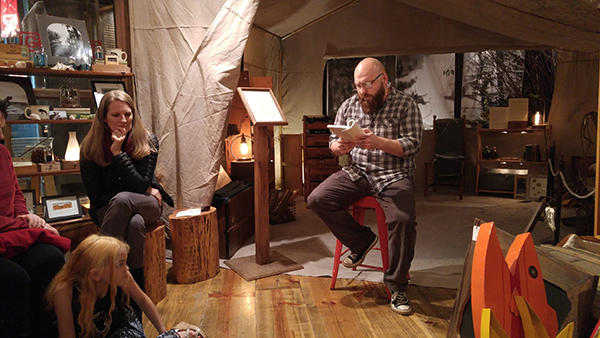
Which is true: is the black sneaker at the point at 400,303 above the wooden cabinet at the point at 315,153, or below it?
below

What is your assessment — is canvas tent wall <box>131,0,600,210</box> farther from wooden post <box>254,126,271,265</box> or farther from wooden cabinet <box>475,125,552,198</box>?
wooden cabinet <box>475,125,552,198</box>

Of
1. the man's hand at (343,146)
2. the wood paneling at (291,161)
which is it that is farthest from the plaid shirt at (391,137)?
the wood paneling at (291,161)

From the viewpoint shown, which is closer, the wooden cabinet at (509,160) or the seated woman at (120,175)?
the seated woman at (120,175)

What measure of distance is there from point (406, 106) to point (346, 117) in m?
0.44

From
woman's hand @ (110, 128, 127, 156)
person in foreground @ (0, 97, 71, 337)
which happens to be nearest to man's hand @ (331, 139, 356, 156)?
woman's hand @ (110, 128, 127, 156)

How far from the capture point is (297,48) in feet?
19.7

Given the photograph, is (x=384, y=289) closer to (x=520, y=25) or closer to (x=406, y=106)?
(x=406, y=106)

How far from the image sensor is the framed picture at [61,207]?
2928mm

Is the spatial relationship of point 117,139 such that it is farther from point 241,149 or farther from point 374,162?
point 241,149

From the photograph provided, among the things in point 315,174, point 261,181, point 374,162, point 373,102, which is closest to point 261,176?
point 261,181

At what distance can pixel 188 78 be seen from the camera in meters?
3.34

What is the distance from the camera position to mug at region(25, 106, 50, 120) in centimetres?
301

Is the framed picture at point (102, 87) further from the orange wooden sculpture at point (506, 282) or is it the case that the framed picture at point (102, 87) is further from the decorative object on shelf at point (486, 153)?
the decorative object on shelf at point (486, 153)

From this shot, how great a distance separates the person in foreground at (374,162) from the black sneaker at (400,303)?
0.05 ft
